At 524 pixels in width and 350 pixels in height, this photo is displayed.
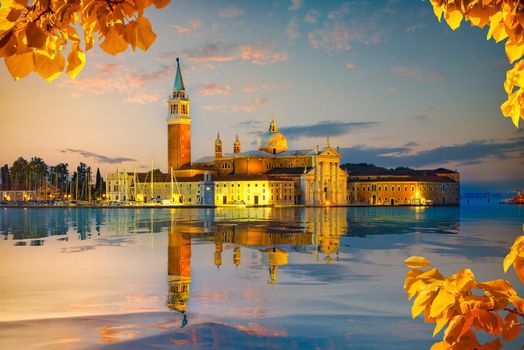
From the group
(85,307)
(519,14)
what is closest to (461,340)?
(519,14)

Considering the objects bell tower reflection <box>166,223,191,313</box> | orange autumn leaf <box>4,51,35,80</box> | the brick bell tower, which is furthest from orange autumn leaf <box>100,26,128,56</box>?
the brick bell tower

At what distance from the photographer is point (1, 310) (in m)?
9.13

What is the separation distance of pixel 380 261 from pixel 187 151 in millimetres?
Result: 79827

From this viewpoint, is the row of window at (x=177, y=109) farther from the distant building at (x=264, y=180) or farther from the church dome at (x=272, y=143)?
the church dome at (x=272, y=143)

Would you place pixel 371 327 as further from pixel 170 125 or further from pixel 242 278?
pixel 170 125

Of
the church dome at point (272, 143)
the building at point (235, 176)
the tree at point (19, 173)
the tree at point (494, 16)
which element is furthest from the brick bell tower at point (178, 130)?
the tree at point (494, 16)

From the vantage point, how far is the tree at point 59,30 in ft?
4.96

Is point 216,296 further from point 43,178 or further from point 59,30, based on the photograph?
point 43,178

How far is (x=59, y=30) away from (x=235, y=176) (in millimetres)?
84369

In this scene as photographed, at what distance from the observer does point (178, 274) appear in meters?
13.1

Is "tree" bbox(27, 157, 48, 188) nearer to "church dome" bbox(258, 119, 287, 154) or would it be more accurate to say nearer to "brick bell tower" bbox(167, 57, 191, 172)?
"brick bell tower" bbox(167, 57, 191, 172)

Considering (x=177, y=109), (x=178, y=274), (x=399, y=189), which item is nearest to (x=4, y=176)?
(x=177, y=109)

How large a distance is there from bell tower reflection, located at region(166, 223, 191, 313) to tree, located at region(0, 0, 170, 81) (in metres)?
7.64

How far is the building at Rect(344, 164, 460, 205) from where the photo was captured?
92688 millimetres
